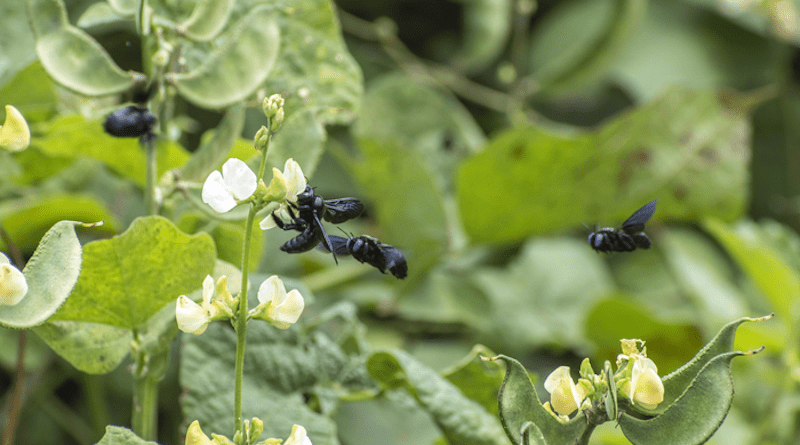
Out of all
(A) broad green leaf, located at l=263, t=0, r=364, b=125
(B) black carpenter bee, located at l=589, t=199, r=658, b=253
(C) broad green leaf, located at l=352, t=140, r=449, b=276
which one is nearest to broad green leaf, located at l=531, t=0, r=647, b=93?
(C) broad green leaf, located at l=352, t=140, r=449, b=276

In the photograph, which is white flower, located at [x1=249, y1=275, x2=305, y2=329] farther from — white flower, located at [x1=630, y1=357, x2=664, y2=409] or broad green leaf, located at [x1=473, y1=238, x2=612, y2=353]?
broad green leaf, located at [x1=473, y1=238, x2=612, y2=353]

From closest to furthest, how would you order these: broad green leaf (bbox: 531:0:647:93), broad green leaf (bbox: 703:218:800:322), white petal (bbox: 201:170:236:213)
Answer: white petal (bbox: 201:170:236:213) < broad green leaf (bbox: 703:218:800:322) < broad green leaf (bbox: 531:0:647:93)

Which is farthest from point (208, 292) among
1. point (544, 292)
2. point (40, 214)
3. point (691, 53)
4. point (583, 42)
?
point (691, 53)

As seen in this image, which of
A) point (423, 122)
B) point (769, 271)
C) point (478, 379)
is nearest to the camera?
point (478, 379)

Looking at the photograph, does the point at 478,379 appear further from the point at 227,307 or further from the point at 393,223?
the point at 393,223

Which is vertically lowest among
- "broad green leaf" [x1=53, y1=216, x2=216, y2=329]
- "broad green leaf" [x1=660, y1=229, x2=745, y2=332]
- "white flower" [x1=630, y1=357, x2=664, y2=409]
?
"broad green leaf" [x1=660, y1=229, x2=745, y2=332]

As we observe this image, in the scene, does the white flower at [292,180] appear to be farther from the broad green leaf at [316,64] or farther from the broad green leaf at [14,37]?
the broad green leaf at [14,37]

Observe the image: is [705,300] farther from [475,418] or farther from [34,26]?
[34,26]
